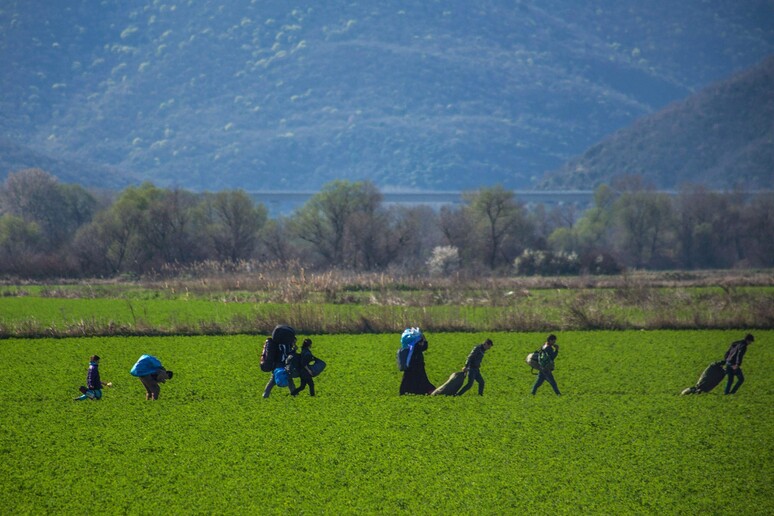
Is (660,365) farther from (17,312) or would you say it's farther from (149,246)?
(149,246)

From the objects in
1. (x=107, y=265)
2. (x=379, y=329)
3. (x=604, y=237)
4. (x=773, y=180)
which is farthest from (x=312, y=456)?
(x=773, y=180)

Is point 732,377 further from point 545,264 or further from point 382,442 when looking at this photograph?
point 545,264

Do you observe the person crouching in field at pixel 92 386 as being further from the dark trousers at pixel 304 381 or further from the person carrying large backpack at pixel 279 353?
the dark trousers at pixel 304 381

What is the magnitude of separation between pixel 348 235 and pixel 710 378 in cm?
5742

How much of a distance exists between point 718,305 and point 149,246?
4701 centimetres

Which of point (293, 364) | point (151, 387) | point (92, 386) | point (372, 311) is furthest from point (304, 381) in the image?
point (372, 311)

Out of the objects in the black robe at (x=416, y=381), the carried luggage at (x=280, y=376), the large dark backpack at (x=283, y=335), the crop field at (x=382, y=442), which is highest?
the large dark backpack at (x=283, y=335)

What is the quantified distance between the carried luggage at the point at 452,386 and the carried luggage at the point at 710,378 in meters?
5.71

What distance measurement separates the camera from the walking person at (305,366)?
878 inches

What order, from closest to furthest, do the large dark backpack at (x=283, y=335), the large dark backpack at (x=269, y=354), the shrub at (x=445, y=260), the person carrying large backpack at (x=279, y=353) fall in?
the large dark backpack at (x=283, y=335)
the person carrying large backpack at (x=279, y=353)
the large dark backpack at (x=269, y=354)
the shrub at (x=445, y=260)

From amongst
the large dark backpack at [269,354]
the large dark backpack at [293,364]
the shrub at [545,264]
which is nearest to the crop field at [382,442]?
the large dark backpack at [293,364]

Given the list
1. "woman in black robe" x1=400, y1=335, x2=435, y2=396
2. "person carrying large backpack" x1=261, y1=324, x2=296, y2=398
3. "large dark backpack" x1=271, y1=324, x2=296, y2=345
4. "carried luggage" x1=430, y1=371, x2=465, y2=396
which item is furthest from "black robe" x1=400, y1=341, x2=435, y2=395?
"large dark backpack" x1=271, y1=324, x2=296, y2=345

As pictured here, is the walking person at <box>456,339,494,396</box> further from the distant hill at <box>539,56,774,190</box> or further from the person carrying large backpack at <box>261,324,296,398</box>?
the distant hill at <box>539,56,774,190</box>

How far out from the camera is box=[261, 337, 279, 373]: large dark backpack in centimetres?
2188
